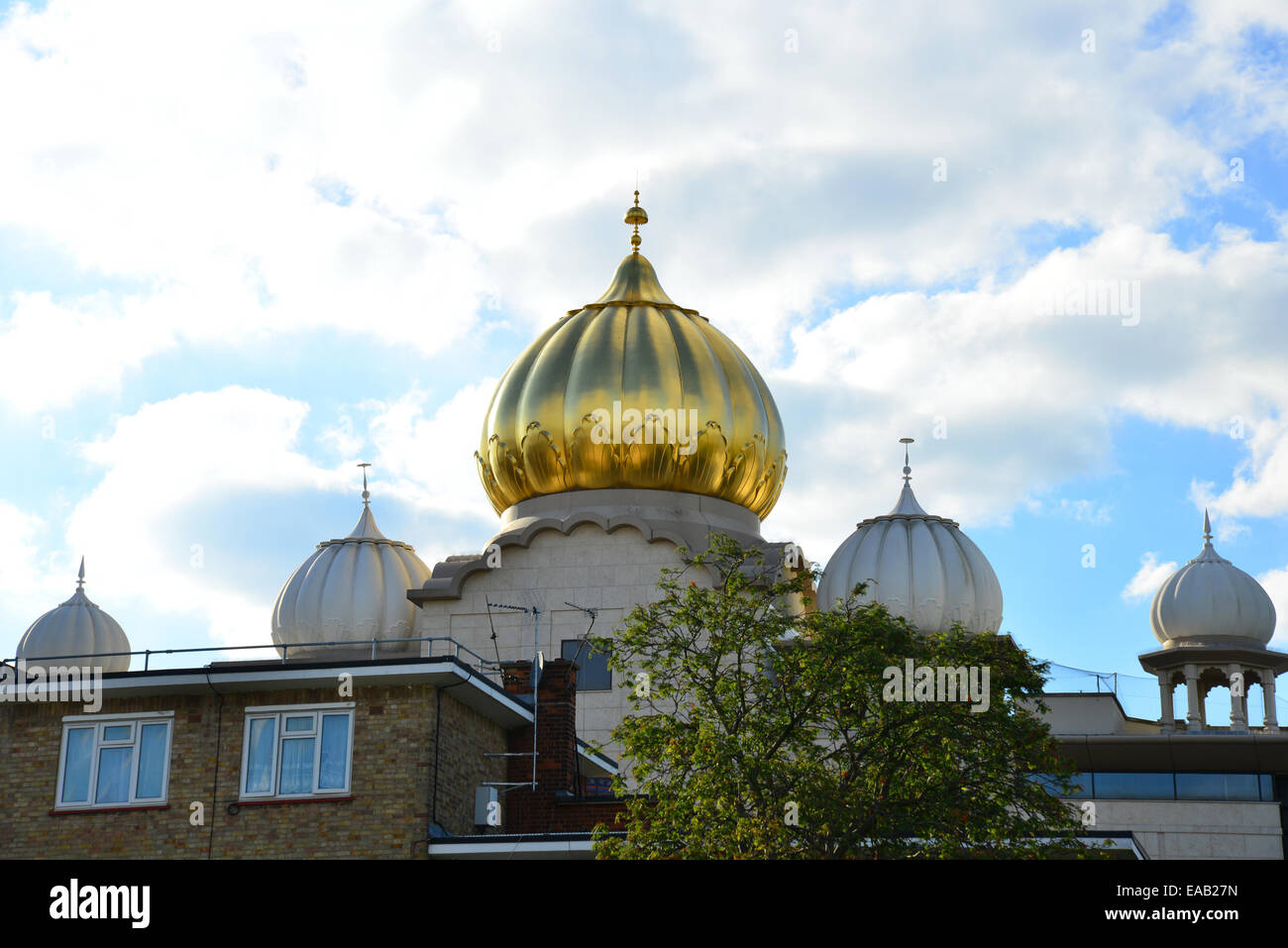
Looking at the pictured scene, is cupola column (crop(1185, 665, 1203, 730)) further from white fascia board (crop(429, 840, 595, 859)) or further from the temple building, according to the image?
white fascia board (crop(429, 840, 595, 859))

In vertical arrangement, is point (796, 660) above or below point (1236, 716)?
below

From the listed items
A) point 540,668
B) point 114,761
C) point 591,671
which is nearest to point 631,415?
point 591,671

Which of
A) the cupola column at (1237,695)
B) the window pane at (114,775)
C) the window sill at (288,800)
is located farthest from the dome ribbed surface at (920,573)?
the window pane at (114,775)

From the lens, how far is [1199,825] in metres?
41.8

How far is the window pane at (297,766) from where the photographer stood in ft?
91.0

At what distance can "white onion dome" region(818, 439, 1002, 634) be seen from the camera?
150 feet

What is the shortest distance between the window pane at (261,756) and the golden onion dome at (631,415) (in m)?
16.3

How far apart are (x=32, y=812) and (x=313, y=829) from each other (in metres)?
4.53

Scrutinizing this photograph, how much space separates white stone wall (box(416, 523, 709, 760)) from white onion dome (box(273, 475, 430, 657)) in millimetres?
4428

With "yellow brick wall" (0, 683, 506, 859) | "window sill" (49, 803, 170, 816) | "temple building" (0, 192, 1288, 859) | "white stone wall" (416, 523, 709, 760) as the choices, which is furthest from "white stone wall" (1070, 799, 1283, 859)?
"window sill" (49, 803, 170, 816)

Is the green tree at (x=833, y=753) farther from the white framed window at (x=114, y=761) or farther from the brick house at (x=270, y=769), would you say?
the white framed window at (x=114, y=761)
